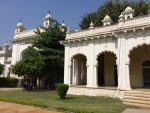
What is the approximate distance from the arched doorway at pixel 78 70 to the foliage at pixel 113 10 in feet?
32.3

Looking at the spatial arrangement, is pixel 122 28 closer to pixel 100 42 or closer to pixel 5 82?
pixel 100 42

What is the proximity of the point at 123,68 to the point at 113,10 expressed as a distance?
58.4ft

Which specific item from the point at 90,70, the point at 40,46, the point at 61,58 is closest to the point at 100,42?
the point at 90,70

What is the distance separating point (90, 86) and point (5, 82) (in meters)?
18.9

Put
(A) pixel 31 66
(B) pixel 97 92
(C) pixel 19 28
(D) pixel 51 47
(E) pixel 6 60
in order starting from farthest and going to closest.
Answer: (E) pixel 6 60
(C) pixel 19 28
(D) pixel 51 47
(A) pixel 31 66
(B) pixel 97 92

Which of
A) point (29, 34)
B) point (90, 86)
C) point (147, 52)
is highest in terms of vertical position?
point (29, 34)

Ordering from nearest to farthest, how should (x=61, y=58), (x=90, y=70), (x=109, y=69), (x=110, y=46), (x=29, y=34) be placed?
1. (x=110, y=46)
2. (x=90, y=70)
3. (x=109, y=69)
4. (x=61, y=58)
5. (x=29, y=34)

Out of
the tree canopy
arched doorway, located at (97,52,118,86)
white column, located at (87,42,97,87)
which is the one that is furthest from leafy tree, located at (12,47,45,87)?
arched doorway, located at (97,52,118,86)

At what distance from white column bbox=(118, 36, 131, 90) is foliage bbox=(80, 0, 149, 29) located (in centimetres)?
1563

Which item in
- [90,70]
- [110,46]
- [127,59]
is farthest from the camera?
[90,70]

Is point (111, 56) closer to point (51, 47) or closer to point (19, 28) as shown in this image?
point (51, 47)

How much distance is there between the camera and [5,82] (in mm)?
34125

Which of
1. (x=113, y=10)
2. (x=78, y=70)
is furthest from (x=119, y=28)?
(x=113, y=10)

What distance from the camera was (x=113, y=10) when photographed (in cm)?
3303
